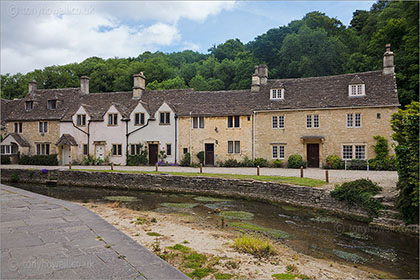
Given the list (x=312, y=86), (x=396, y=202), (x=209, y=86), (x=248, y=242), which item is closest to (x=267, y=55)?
(x=209, y=86)

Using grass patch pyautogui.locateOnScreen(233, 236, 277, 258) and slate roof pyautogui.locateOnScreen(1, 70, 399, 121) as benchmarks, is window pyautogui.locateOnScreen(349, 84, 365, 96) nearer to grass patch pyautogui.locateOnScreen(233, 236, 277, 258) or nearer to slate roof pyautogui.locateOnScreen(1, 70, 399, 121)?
slate roof pyautogui.locateOnScreen(1, 70, 399, 121)

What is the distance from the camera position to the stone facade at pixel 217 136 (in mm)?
30688

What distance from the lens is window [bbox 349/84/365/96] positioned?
2780cm

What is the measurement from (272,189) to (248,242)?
9.88 metres

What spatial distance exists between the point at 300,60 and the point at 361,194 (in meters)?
44.3

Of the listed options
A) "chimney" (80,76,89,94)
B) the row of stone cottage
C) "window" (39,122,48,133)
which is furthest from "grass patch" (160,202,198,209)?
"chimney" (80,76,89,94)

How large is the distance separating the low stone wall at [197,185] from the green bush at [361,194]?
304mm

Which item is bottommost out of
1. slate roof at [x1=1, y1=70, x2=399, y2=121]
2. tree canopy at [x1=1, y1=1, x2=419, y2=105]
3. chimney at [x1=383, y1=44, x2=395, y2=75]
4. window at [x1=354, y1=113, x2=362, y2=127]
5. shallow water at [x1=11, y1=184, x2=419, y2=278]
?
shallow water at [x1=11, y1=184, x2=419, y2=278]

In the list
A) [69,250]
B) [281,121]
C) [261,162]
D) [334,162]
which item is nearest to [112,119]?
[261,162]

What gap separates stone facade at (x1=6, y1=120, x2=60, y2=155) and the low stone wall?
329 inches

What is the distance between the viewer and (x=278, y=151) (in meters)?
29.7

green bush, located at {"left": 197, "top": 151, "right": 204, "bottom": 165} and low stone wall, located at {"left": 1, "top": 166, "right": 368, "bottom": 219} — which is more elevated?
green bush, located at {"left": 197, "top": 151, "right": 204, "bottom": 165}

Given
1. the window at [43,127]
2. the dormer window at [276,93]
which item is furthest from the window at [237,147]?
the window at [43,127]

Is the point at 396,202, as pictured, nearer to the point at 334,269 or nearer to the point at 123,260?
the point at 334,269
